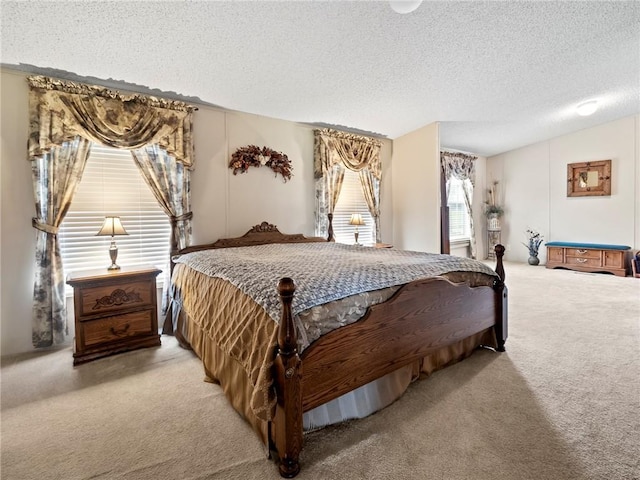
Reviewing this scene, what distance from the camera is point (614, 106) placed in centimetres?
492

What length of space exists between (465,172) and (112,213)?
255 inches

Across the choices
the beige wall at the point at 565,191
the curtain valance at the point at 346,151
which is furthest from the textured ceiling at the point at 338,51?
the beige wall at the point at 565,191

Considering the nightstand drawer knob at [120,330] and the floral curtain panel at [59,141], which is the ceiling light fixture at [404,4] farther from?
the nightstand drawer knob at [120,330]

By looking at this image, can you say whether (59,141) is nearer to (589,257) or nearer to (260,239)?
(260,239)

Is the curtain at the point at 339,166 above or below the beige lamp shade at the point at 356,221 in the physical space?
above

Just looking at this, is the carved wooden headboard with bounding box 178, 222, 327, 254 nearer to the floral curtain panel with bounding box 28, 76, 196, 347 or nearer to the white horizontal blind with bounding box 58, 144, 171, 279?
the white horizontal blind with bounding box 58, 144, 171, 279

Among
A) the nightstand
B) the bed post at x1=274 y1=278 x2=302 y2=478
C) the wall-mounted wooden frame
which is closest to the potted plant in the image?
the wall-mounted wooden frame

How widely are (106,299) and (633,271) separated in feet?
24.9

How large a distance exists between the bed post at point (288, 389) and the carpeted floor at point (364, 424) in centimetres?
10

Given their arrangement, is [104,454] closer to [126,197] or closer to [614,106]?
[126,197]

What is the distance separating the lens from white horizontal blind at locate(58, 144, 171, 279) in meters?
2.95

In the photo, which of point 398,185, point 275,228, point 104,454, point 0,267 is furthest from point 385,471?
point 398,185

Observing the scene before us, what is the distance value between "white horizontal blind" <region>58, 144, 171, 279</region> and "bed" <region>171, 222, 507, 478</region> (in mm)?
1016

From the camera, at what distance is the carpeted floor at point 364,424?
4.63 feet
